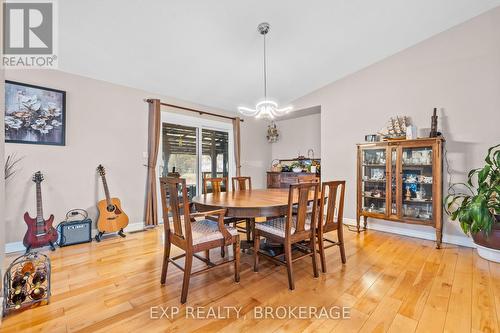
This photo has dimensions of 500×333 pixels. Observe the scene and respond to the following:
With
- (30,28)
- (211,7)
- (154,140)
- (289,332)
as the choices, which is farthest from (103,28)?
(289,332)

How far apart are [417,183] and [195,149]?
3820mm

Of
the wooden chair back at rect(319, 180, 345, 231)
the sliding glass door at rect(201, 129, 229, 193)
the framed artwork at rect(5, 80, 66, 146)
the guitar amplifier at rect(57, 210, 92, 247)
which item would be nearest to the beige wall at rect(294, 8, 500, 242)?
the wooden chair back at rect(319, 180, 345, 231)

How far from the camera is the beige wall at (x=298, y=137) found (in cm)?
519

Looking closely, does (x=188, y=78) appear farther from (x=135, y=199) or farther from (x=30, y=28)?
(x=135, y=199)

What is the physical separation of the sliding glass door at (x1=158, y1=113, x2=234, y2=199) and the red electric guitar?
64.4 inches

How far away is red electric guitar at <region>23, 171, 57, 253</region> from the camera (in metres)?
2.65

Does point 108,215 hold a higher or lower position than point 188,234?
lower

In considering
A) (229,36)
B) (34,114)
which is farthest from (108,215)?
(229,36)

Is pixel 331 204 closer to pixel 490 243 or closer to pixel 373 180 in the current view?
pixel 373 180

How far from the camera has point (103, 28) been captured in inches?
100.0

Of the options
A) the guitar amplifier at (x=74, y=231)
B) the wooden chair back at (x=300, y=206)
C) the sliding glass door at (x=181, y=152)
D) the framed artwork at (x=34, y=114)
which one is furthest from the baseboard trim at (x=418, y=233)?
the framed artwork at (x=34, y=114)

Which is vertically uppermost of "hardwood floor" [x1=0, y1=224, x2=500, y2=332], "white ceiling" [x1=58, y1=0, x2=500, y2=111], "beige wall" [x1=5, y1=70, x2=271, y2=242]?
"white ceiling" [x1=58, y1=0, x2=500, y2=111]

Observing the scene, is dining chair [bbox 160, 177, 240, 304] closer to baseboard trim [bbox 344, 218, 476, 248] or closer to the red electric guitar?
the red electric guitar

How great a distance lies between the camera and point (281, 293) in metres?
1.92
